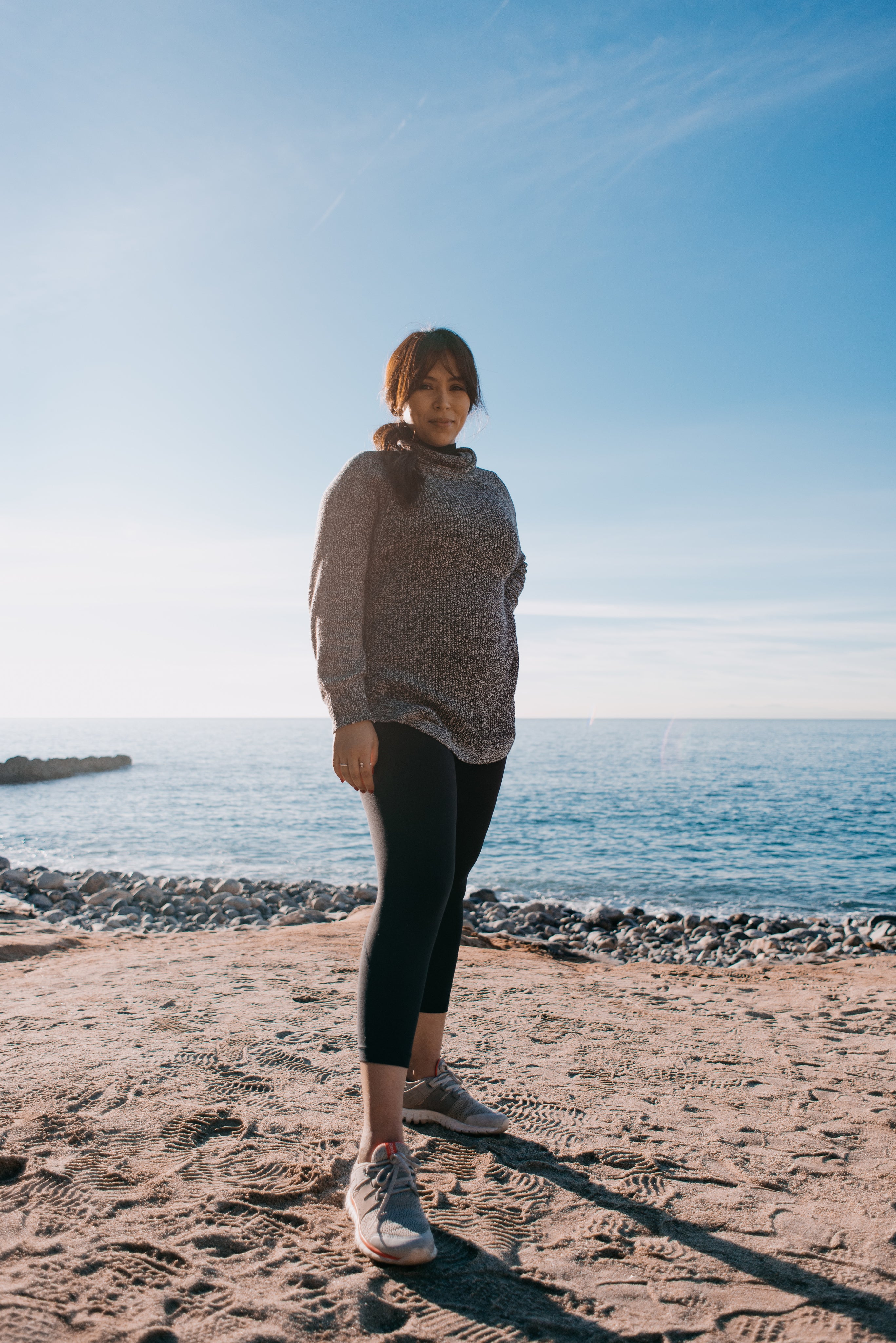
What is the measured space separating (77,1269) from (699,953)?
361 inches

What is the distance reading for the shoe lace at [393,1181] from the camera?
192cm

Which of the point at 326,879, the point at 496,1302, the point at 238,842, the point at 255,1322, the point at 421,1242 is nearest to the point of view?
the point at 255,1322

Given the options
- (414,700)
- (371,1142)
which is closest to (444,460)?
(414,700)

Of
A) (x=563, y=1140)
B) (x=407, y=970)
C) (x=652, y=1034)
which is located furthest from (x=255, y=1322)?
(x=652, y=1034)

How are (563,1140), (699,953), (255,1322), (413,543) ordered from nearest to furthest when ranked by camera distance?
(255,1322) < (413,543) < (563,1140) < (699,953)

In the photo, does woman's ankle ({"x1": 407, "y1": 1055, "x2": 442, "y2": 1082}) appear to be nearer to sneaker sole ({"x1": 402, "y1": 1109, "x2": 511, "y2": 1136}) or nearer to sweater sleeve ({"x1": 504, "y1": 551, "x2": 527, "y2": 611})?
sneaker sole ({"x1": 402, "y1": 1109, "x2": 511, "y2": 1136})

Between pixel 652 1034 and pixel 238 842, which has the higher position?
pixel 652 1034

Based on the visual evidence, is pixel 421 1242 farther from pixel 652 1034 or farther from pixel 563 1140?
pixel 652 1034

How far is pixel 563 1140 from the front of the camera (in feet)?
8.34

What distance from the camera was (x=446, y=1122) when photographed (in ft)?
8.46

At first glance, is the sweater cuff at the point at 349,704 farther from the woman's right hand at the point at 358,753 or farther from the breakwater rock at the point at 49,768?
the breakwater rock at the point at 49,768

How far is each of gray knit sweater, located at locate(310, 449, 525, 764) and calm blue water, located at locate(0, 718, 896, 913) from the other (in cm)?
1155

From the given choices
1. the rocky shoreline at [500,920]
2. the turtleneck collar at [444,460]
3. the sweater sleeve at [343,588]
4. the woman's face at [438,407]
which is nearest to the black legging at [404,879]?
the sweater sleeve at [343,588]

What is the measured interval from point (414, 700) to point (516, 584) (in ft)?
2.36
